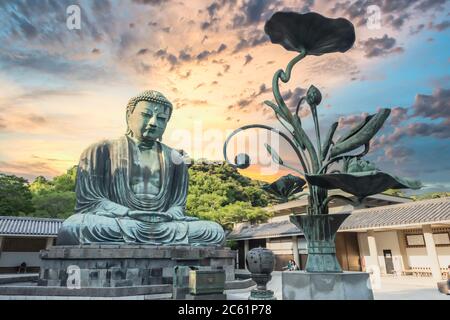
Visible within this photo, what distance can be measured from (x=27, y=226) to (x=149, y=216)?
1295 cm

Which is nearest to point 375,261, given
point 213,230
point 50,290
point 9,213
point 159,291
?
point 213,230

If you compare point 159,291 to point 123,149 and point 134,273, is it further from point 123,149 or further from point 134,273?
point 123,149

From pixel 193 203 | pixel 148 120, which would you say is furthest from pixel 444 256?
pixel 193 203

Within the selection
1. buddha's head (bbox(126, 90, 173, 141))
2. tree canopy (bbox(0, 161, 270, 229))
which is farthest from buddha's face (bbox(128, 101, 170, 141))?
tree canopy (bbox(0, 161, 270, 229))

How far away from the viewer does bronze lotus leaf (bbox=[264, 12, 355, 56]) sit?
5.00 metres

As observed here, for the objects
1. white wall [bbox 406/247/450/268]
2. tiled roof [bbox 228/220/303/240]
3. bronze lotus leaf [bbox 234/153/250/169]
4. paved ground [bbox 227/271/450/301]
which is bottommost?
paved ground [bbox 227/271/450/301]

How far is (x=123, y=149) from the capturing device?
10898mm

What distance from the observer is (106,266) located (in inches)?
311

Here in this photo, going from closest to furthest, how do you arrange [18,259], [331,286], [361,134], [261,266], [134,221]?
[331,286], [361,134], [261,266], [134,221], [18,259]

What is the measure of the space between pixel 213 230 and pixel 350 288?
20.2ft

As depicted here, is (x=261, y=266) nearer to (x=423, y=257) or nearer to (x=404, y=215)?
(x=404, y=215)

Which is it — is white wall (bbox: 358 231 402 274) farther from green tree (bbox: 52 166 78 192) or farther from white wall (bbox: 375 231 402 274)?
green tree (bbox: 52 166 78 192)

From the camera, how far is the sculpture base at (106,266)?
7793 mm

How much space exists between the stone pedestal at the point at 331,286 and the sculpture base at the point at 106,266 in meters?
3.94
